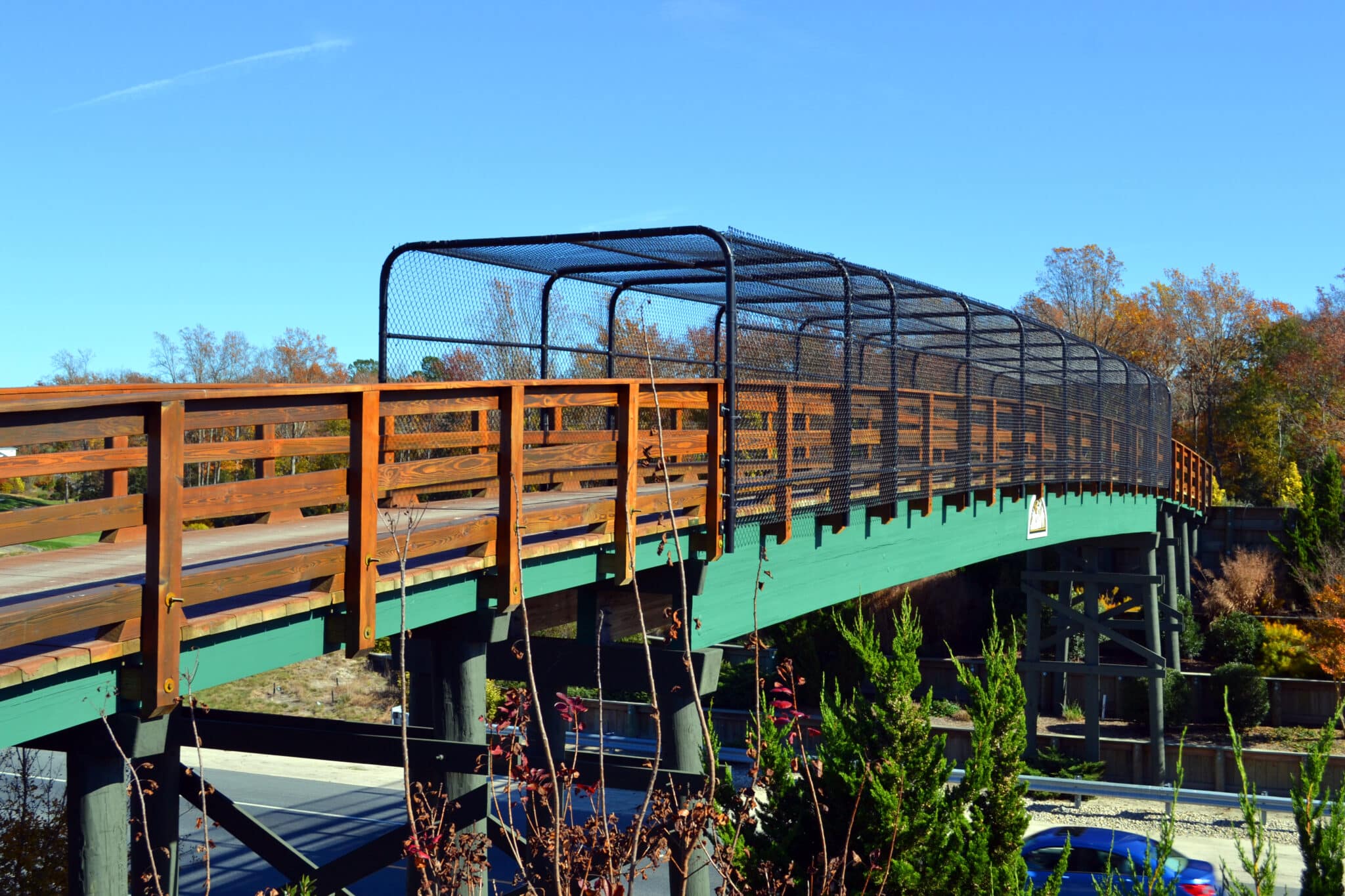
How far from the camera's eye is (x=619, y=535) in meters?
6.39

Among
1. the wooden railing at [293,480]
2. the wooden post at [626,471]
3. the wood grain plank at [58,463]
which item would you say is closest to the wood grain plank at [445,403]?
the wooden railing at [293,480]

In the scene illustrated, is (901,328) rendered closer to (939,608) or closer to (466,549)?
(466,549)

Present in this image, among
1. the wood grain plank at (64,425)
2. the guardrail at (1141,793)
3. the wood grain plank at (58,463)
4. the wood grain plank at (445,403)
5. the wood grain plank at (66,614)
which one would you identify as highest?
the wood grain plank at (445,403)

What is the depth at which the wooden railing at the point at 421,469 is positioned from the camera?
380 centimetres

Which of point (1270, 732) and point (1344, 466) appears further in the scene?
point (1344, 466)

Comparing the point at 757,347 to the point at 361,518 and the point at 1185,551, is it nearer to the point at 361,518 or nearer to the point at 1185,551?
the point at 361,518

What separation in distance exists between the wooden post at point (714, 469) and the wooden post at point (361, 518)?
2816 mm

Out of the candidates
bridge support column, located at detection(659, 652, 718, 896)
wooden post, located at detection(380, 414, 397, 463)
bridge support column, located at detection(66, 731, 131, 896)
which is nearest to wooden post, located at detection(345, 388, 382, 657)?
bridge support column, located at detection(66, 731, 131, 896)

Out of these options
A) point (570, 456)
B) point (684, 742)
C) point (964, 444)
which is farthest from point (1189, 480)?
point (570, 456)

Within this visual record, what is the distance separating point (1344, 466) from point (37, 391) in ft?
120

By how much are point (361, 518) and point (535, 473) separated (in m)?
3.00

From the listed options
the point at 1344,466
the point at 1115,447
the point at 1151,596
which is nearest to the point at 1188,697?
the point at 1151,596

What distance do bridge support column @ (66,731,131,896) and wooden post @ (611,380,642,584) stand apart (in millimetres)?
2726

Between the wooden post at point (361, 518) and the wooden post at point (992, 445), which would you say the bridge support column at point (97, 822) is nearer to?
the wooden post at point (361, 518)
